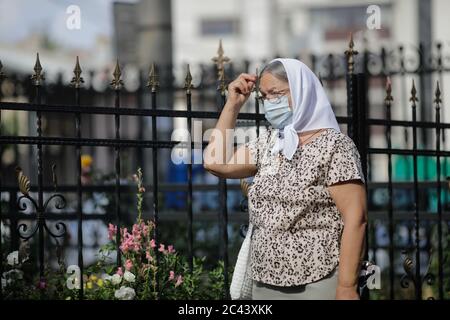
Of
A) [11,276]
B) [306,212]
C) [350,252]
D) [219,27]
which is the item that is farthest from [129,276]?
[219,27]

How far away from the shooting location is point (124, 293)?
4902 millimetres

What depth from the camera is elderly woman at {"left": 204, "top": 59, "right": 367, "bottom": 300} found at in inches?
149

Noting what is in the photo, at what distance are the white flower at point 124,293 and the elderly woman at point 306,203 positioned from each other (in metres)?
1.16

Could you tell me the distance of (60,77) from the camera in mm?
10539

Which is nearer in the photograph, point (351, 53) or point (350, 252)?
point (350, 252)

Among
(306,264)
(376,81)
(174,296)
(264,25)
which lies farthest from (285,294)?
(264,25)

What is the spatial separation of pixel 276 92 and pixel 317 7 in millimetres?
41743

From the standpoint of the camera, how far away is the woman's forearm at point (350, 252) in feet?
12.2

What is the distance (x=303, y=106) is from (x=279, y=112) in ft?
0.51

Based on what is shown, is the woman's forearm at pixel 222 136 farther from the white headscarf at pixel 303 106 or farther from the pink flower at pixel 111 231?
the pink flower at pixel 111 231

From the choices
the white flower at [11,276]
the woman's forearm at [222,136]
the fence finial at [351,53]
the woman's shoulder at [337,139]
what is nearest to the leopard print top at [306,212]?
the woman's shoulder at [337,139]

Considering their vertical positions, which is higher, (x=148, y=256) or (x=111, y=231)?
(x=111, y=231)

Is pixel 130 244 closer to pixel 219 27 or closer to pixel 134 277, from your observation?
pixel 134 277

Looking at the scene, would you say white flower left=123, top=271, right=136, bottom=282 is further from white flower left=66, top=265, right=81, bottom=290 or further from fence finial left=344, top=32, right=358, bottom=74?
fence finial left=344, top=32, right=358, bottom=74
